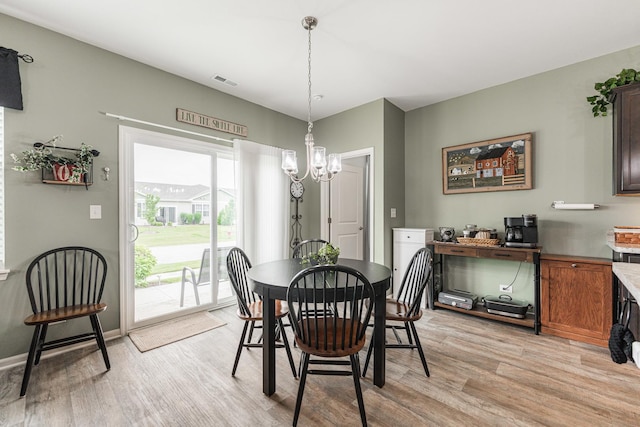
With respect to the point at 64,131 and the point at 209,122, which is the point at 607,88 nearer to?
the point at 209,122

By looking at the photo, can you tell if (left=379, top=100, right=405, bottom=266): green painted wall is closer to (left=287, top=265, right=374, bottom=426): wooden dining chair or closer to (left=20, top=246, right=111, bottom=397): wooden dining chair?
(left=287, top=265, right=374, bottom=426): wooden dining chair

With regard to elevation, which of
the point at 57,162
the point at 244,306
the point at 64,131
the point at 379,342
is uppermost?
the point at 64,131

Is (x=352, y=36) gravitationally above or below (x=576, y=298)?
above

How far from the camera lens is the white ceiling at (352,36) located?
2.16 meters

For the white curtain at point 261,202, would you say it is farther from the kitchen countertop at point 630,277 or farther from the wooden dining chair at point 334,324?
the kitchen countertop at point 630,277

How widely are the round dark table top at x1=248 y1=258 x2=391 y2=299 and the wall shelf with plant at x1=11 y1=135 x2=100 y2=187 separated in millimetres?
1779

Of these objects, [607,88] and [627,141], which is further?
[607,88]

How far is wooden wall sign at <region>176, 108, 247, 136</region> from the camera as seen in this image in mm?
3205

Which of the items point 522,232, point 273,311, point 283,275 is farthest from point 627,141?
point 273,311

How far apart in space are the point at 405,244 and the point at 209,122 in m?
2.97

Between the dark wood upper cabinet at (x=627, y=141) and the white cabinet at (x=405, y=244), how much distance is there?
5.95 ft

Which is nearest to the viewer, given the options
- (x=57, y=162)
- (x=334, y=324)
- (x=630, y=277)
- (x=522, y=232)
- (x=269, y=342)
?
(x=630, y=277)

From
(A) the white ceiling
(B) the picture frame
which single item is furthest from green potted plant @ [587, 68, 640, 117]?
(B) the picture frame

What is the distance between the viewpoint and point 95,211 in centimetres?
262
